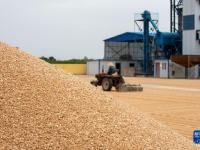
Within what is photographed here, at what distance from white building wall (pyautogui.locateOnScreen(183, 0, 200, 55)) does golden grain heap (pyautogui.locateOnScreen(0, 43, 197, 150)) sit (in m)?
45.9

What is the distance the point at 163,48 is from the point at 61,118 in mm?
51664

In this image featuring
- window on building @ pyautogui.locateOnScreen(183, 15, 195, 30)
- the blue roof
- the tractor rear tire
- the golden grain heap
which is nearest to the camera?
the golden grain heap

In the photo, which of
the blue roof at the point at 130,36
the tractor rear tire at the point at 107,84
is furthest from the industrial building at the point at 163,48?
the tractor rear tire at the point at 107,84

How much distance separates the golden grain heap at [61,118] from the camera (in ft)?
24.8

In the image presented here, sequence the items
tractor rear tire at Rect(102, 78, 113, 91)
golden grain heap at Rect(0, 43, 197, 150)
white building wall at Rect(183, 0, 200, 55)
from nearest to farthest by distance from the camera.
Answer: golden grain heap at Rect(0, 43, 197, 150), tractor rear tire at Rect(102, 78, 113, 91), white building wall at Rect(183, 0, 200, 55)

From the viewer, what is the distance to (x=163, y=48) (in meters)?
58.9

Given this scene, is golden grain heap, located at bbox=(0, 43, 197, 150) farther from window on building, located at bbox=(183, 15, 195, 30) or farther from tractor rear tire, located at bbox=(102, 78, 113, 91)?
window on building, located at bbox=(183, 15, 195, 30)

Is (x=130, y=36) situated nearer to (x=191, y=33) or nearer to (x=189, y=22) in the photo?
(x=189, y=22)

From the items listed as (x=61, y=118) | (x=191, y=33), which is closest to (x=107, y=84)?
(x=61, y=118)

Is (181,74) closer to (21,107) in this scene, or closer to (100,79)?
(100,79)

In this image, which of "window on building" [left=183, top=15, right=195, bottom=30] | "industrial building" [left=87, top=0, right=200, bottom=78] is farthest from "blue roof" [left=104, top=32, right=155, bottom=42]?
"window on building" [left=183, top=15, right=195, bottom=30]

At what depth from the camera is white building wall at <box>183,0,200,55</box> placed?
5447 centimetres

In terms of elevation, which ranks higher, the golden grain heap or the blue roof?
the blue roof

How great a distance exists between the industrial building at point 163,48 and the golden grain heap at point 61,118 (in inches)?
Result: 1743
